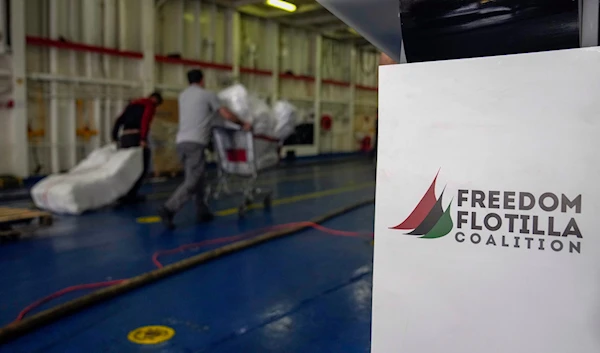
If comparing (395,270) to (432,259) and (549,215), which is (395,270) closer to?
(432,259)

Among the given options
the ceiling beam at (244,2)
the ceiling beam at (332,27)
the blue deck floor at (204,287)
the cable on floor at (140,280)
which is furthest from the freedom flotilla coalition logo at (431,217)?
the ceiling beam at (332,27)

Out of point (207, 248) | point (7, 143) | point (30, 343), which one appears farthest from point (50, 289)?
point (7, 143)

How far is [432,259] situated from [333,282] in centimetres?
262

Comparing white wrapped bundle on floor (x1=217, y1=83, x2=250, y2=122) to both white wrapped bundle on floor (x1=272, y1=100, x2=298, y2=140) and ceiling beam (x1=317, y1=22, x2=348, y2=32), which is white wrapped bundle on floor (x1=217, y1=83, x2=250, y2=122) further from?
ceiling beam (x1=317, y1=22, x2=348, y2=32)

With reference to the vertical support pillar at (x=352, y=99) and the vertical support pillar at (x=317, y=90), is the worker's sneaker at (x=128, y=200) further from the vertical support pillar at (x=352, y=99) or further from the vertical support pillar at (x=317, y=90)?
the vertical support pillar at (x=352, y=99)

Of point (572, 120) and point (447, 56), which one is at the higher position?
point (447, 56)

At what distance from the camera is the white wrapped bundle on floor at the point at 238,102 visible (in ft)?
19.3

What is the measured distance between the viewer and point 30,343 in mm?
2584

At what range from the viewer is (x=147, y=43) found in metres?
10.7

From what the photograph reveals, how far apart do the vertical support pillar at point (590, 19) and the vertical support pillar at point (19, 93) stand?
9455 mm

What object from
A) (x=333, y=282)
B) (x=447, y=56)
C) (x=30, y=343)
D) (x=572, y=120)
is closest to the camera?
(x=572, y=120)

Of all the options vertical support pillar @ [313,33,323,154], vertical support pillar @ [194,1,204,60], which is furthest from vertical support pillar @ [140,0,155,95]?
vertical support pillar @ [313,33,323,154]

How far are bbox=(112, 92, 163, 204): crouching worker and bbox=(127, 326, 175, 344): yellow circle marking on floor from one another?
4427 mm

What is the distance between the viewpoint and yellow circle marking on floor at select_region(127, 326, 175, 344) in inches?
104
